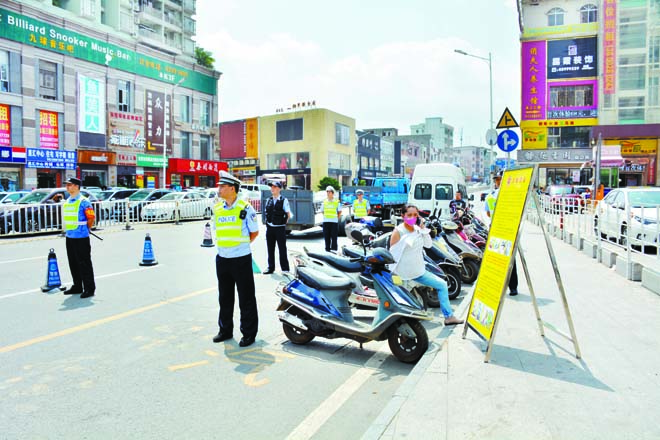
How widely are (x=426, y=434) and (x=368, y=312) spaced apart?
140 inches

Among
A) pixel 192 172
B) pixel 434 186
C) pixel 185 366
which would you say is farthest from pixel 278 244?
pixel 192 172

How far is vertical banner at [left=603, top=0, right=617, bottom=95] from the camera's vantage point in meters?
42.2

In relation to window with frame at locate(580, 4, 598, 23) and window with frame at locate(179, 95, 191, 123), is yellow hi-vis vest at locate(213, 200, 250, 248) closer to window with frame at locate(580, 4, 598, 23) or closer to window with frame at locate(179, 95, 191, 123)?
window with frame at locate(179, 95, 191, 123)

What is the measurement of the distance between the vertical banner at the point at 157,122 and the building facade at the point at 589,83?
31429 millimetres

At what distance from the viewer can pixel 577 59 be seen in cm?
4416

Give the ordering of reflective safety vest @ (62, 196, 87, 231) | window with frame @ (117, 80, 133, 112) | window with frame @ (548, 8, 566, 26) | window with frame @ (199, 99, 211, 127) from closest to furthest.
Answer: reflective safety vest @ (62, 196, 87, 231) → window with frame @ (117, 80, 133, 112) → window with frame @ (548, 8, 566, 26) → window with frame @ (199, 99, 211, 127)

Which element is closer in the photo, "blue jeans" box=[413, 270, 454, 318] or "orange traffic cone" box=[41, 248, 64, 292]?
"blue jeans" box=[413, 270, 454, 318]

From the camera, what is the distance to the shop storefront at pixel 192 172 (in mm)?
46156

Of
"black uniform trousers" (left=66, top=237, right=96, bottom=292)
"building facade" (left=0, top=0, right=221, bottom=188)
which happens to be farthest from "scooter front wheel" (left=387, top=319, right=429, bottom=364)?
"building facade" (left=0, top=0, right=221, bottom=188)

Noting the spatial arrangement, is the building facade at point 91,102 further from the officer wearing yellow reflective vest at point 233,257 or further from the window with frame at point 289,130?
the officer wearing yellow reflective vest at point 233,257

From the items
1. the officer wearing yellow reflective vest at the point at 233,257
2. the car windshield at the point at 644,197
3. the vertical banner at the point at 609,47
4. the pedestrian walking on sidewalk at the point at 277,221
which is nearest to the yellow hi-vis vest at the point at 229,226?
the officer wearing yellow reflective vest at the point at 233,257

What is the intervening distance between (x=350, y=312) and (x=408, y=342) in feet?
2.46

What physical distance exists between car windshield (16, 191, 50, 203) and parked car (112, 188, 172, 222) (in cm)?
264

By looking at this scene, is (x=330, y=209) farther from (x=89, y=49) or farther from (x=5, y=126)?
(x=89, y=49)
